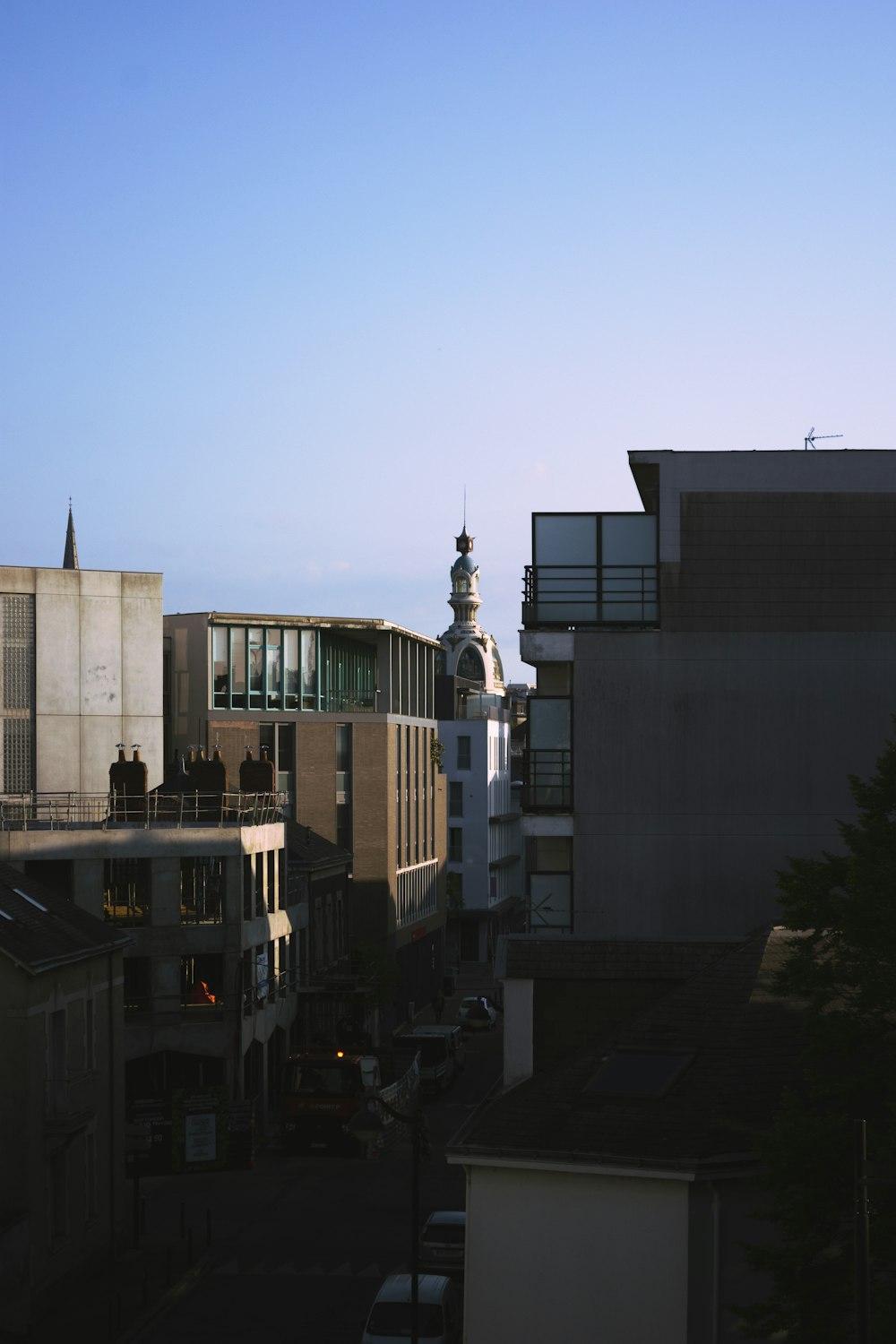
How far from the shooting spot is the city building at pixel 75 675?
68.6 metres

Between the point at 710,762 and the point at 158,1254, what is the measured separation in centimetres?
1592

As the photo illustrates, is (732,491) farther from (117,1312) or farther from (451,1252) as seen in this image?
(117,1312)

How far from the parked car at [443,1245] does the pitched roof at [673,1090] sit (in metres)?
8.78

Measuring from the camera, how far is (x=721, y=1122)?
2039cm

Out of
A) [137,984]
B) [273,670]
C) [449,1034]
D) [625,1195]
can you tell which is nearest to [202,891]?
[137,984]

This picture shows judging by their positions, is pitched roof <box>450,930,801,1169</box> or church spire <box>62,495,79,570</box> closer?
pitched roof <box>450,930,801,1169</box>

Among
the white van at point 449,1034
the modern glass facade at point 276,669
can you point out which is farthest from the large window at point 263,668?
the white van at point 449,1034

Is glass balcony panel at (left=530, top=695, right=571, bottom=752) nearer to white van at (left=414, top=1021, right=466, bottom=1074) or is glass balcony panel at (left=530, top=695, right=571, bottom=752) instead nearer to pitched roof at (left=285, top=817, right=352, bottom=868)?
pitched roof at (left=285, top=817, right=352, bottom=868)

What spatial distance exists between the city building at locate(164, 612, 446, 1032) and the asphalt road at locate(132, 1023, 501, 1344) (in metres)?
29.2

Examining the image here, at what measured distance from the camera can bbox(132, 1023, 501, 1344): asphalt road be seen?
30.7 m

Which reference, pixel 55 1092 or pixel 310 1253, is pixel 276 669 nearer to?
pixel 310 1253

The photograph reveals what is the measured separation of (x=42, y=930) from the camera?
116ft

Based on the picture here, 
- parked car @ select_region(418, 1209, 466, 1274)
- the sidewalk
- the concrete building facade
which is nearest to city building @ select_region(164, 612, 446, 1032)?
the concrete building facade

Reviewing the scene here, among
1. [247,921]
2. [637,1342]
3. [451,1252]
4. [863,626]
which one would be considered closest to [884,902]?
[637,1342]
